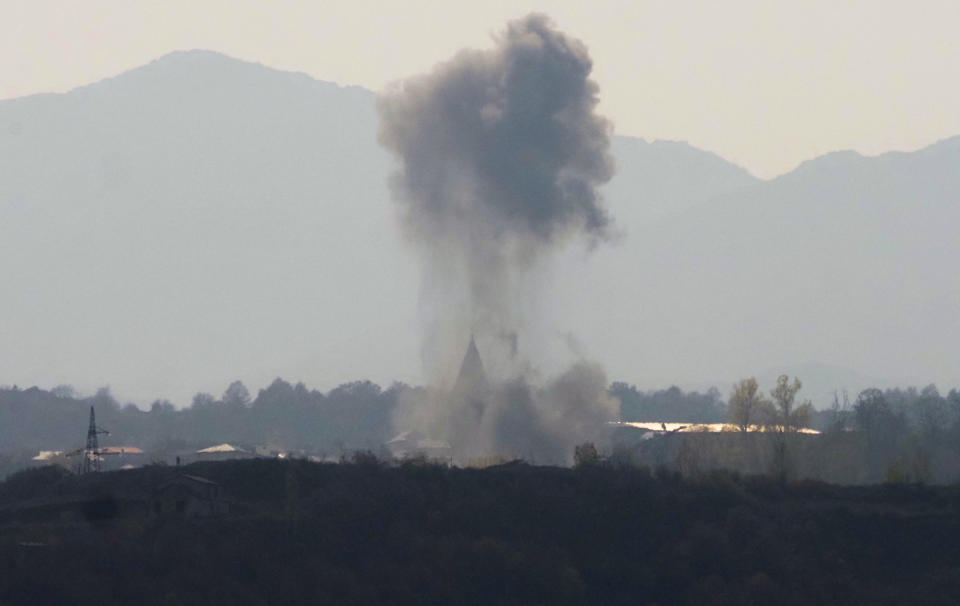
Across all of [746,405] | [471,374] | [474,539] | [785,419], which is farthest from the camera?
[746,405]

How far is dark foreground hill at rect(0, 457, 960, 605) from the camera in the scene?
63.0 m

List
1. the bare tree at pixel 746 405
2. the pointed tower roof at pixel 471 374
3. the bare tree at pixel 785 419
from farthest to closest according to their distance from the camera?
the bare tree at pixel 746 405 → the pointed tower roof at pixel 471 374 → the bare tree at pixel 785 419

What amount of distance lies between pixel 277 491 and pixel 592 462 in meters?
17.8

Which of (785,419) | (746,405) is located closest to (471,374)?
(785,419)

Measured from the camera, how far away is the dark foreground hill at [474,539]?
63.0 metres

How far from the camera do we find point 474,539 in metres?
71.4

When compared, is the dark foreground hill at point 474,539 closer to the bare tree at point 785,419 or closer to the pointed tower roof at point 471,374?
the bare tree at point 785,419

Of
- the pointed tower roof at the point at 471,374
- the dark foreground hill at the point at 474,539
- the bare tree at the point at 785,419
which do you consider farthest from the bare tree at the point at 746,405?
the dark foreground hill at the point at 474,539

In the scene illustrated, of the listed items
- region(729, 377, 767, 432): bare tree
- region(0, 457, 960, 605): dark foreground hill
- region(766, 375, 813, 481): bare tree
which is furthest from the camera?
region(729, 377, 767, 432): bare tree

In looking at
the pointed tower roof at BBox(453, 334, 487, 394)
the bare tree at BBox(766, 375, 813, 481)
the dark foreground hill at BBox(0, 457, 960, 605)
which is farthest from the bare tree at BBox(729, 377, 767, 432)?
the dark foreground hill at BBox(0, 457, 960, 605)

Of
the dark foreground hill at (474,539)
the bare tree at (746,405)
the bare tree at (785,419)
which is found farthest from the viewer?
the bare tree at (746,405)

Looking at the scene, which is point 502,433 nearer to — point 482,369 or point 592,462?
point 482,369

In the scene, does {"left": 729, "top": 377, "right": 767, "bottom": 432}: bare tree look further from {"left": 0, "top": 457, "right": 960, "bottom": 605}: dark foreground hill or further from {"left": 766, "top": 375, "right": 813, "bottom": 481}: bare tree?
{"left": 0, "top": 457, "right": 960, "bottom": 605}: dark foreground hill

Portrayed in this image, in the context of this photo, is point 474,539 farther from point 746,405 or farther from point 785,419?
point 746,405
